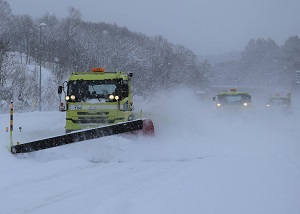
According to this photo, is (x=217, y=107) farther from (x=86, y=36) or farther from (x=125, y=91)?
(x=86, y=36)

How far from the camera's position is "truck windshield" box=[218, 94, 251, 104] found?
2078cm

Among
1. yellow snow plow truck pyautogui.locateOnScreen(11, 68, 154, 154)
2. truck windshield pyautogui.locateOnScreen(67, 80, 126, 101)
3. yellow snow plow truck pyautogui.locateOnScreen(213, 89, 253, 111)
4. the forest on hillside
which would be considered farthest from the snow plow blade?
the forest on hillside

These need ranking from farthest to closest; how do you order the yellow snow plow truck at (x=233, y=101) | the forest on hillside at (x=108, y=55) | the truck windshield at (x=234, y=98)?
the forest on hillside at (x=108, y=55)
the truck windshield at (x=234, y=98)
the yellow snow plow truck at (x=233, y=101)

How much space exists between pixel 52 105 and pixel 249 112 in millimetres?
20778

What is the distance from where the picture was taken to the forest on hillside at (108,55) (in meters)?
45.6

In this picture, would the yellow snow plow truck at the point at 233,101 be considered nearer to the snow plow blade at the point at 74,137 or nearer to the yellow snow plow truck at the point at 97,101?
the yellow snow plow truck at the point at 97,101

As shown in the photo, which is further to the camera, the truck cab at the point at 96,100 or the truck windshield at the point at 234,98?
the truck windshield at the point at 234,98

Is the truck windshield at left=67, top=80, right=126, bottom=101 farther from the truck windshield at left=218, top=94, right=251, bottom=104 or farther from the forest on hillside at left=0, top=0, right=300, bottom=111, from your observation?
the forest on hillside at left=0, top=0, right=300, bottom=111

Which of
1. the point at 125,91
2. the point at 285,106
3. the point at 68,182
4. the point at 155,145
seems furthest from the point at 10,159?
the point at 285,106

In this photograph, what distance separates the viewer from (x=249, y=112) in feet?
66.6

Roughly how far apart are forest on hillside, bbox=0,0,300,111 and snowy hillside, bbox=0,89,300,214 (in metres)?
20.7

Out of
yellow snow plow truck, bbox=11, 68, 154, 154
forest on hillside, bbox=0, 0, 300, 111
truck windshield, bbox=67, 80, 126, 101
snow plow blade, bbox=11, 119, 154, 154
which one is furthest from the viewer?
forest on hillside, bbox=0, 0, 300, 111

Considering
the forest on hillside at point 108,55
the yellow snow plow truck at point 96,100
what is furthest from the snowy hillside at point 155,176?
the forest on hillside at point 108,55

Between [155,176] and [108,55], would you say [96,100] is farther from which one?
[108,55]
